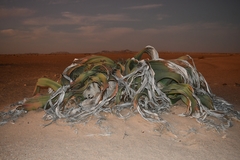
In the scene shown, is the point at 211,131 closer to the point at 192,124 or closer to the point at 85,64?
the point at 192,124

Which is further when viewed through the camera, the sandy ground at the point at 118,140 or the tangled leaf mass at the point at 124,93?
the tangled leaf mass at the point at 124,93

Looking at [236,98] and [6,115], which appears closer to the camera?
[6,115]

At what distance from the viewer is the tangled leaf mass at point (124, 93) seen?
123 inches

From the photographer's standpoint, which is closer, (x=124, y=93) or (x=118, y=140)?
(x=118, y=140)

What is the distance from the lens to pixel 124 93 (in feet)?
11.0

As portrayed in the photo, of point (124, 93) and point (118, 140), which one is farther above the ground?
point (124, 93)

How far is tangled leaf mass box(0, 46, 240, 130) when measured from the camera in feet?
10.3

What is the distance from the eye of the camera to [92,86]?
3488mm

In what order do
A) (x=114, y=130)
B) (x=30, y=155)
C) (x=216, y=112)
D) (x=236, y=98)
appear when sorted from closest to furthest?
1. (x=30, y=155)
2. (x=114, y=130)
3. (x=216, y=112)
4. (x=236, y=98)

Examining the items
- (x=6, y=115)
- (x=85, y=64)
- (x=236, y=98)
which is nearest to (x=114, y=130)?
(x=85, y=64)

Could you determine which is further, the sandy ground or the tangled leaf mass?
the tangled leaf mass

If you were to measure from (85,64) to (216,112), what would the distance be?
81.9 inches

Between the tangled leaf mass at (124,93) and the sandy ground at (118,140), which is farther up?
the tangled leaf mass at (124,93)

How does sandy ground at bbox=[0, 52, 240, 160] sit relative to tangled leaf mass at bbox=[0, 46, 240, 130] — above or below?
below
